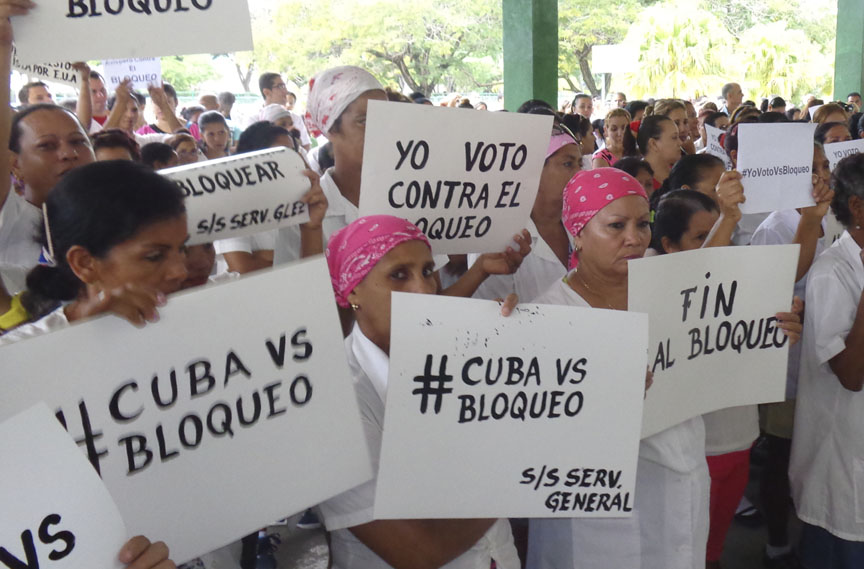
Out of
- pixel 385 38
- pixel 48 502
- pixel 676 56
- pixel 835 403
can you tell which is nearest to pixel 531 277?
pixel 835 403

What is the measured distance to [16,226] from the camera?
257 cm

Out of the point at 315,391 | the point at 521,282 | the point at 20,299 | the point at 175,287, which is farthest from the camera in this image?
the point at 521,282

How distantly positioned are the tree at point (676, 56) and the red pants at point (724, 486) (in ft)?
73.8

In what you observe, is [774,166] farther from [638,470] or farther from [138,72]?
[138,72]

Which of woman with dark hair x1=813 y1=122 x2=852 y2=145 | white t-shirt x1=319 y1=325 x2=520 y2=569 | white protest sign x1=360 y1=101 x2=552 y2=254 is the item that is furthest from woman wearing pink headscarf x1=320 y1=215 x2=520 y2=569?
woman with dark hair x1=813 y1=122 x2=852 y2=145

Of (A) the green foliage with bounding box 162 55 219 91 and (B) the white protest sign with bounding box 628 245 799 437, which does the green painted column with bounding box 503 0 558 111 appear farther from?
(A) the green foliage with bounding box 162 55 219 91

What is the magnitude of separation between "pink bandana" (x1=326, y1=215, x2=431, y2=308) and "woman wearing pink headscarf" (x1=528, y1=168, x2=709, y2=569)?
0.55 metres

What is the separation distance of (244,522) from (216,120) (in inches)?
194

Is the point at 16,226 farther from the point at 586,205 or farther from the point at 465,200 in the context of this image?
the point at 586,205

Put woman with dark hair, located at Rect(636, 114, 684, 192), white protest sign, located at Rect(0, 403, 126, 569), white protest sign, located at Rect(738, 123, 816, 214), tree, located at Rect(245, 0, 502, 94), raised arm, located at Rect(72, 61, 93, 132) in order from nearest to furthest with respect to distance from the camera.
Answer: white protest sign, located at Rect(0, 403, 126, 569) → white protest sign, located at Rect(738, 123, 816, 214) → raised arm, located at Rect(72, 61, 93, 132) → woman with dark hair, located at Rect(636, 114, 684, 192) → tree, located at Rect(245, 0, 502, 94)

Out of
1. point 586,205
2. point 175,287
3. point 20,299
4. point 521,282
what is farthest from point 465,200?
point 20,299

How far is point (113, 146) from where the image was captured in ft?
11.4

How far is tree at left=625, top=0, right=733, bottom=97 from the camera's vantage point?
23.9 m

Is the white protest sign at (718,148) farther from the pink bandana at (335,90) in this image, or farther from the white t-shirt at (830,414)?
the pink bandana at (335,90)
